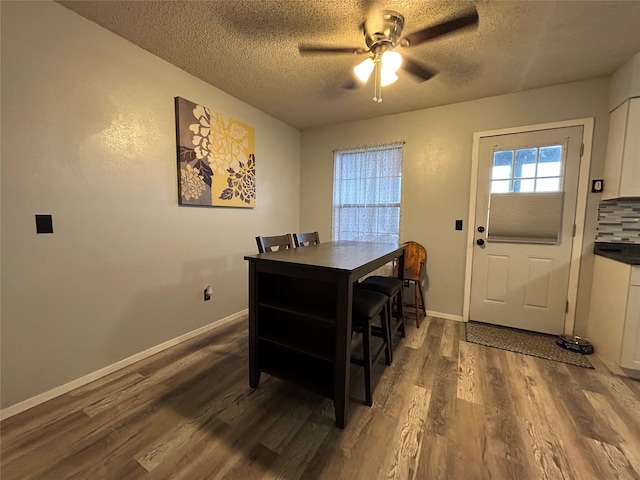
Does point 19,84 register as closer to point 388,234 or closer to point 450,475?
point 450,475

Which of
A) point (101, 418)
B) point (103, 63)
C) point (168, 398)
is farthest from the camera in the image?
point (103, 63)

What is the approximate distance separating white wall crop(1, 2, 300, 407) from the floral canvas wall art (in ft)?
0.29

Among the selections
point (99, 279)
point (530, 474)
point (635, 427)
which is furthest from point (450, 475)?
point (99, 279)

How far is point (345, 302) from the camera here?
1.38 metres

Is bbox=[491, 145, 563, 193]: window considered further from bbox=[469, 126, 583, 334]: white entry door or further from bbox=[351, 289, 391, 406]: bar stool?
bbox=[351, 289, 391, 406]: bar stool

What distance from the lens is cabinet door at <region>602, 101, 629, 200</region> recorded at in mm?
2078

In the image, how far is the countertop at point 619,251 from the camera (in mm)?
1954

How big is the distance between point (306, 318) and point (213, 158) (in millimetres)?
1753

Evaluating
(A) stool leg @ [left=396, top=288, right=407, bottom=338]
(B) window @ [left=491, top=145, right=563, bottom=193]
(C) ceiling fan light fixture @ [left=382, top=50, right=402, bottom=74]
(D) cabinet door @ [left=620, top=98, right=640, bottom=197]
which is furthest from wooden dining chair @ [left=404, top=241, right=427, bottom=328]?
(C) ceiling fan light fixture @ [left=382, top=50, right=402, bottom=74]

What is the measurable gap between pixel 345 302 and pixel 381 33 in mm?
1682

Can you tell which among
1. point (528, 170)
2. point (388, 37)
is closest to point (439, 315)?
point (528, 170)

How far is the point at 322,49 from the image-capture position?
6.07 ft

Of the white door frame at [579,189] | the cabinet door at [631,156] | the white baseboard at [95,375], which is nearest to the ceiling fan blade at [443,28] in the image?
the white door frame at [579,189]

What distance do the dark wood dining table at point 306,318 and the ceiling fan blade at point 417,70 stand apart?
4.96ft
